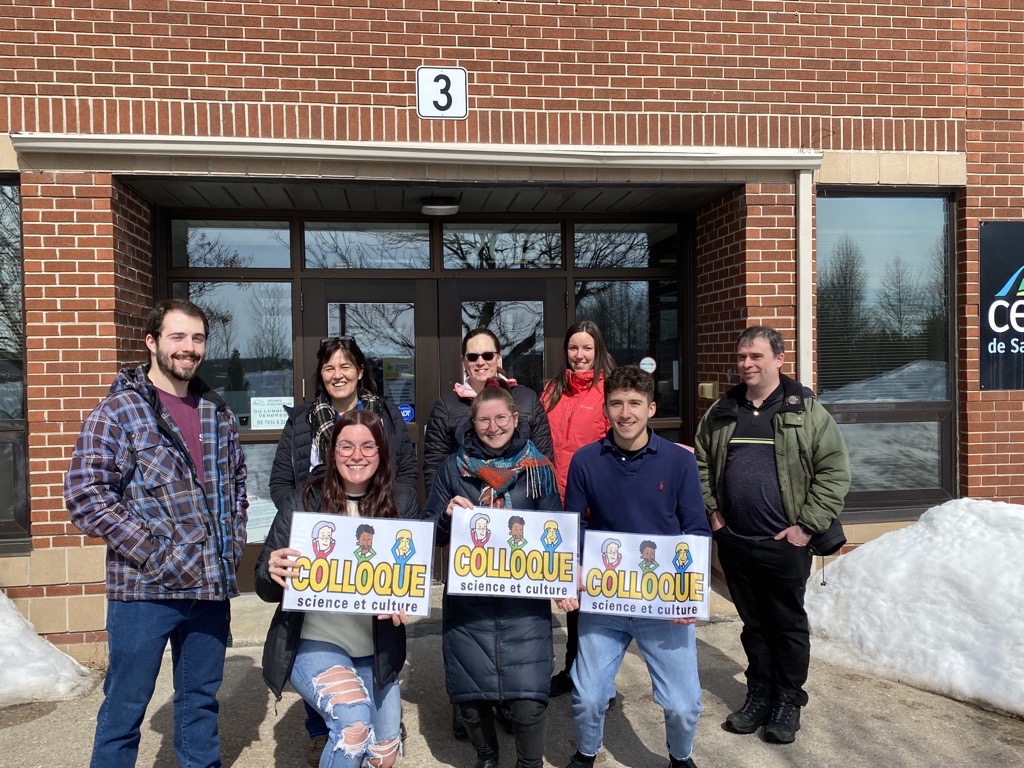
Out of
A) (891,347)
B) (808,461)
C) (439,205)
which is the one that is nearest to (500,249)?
(439,205)

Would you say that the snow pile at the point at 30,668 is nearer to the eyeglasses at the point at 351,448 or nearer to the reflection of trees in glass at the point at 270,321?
the reflection of trees in glass at the point at 270,321

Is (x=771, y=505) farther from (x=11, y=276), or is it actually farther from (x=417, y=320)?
(x=11, y=276)

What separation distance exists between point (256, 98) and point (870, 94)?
4234 millimetres

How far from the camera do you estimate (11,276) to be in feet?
16.6

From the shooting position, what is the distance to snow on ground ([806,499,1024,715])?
4.04 m

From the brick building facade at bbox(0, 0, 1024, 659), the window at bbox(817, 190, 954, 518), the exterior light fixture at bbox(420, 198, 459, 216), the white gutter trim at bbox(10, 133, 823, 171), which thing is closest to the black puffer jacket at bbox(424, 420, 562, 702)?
the white gutter trim at bbox(10, 133, 823, 171)

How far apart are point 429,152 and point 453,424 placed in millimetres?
2089

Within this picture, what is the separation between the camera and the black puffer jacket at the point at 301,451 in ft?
11.9

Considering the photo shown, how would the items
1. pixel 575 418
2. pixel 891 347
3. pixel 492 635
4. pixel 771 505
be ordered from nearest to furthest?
pixel 492 635
pixel 771 505
pixel 575 418
pixel 891 347

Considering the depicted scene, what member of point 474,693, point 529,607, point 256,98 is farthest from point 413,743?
point 256,98

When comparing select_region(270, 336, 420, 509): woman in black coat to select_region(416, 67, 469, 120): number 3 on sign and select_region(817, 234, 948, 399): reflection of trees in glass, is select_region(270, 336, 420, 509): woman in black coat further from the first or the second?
select_region(817, 234, 948, 399): reflection of trees in glass

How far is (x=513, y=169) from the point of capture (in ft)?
17.2

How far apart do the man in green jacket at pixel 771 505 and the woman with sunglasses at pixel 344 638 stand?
1669 mm

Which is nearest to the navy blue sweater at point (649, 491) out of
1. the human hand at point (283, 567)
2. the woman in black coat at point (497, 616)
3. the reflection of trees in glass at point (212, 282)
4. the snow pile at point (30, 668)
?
the woman in black coat at point (497, 616)
